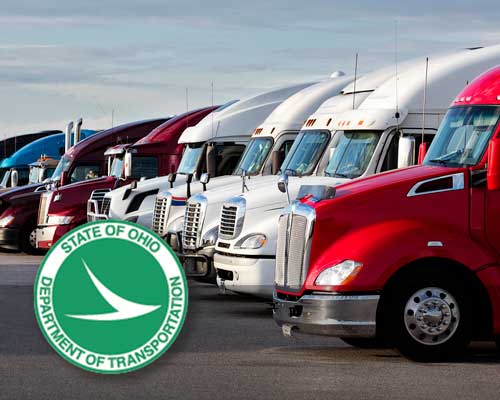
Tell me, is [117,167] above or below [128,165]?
below

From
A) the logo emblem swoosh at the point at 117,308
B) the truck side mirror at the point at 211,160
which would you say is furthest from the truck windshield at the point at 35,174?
the logo emblem swoosh at the point at 117,308

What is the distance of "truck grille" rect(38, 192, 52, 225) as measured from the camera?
26000mm

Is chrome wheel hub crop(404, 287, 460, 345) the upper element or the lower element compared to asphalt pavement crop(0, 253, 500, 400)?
upper

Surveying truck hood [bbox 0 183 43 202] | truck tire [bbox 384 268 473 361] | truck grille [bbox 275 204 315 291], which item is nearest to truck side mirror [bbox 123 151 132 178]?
truck hood [bbox 0 183 43 202]

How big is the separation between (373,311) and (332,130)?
6870 millimetres

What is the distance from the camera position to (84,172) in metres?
28.6

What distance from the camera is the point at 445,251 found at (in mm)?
10844

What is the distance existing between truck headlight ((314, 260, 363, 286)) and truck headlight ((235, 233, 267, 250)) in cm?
343

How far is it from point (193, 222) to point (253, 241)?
260cm

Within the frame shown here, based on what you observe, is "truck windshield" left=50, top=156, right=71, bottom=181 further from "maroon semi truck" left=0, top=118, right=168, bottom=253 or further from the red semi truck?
the red semi truck

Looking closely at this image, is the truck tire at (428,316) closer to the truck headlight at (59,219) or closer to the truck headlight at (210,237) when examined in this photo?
the truck headlight at (210,237)

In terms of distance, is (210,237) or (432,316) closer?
(432,316)

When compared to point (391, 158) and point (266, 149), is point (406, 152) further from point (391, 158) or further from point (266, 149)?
point (266, 149)

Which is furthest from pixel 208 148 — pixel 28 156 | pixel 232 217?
pixel 28 156
